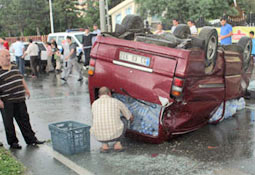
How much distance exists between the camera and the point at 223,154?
5465mm

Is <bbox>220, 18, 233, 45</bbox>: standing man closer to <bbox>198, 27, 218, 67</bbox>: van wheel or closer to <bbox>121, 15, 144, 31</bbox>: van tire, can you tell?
<bbox>121, 15, 144, 31</bbox>: van tire

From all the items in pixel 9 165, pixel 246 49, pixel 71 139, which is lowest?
pixel 9 165

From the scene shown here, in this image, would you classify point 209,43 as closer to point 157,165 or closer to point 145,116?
point 145,116

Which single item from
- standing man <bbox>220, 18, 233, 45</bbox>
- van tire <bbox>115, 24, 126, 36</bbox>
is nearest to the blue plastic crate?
van tire <bbox>115, 24, 126, 36</bbox>

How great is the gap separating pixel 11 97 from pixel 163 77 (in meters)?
2.41

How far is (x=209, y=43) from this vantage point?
229 inches

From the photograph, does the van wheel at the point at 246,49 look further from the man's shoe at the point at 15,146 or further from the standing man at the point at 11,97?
the man's shoe at the point at 15,146

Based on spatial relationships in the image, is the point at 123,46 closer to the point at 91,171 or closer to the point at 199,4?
the point at 91,171

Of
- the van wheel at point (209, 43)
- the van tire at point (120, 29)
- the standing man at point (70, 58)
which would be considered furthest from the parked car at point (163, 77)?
the standing man at point (70, 58)

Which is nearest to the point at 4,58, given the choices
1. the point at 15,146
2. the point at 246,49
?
the point at 15,146

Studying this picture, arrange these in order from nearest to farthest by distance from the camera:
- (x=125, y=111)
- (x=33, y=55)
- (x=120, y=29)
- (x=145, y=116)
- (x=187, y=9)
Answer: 1. (x=125, y=111)
2. (x=145, y=116)
3. (x=120, y=29)
4. (x=33, y=55)
5. (x=187, y=9)

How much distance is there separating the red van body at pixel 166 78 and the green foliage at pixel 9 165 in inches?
72.0

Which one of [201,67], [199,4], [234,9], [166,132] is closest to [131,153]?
[166,132]

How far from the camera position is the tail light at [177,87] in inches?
209
